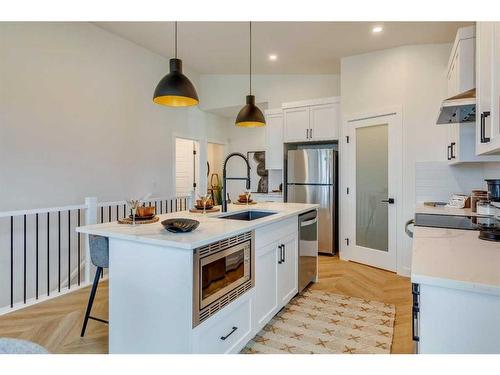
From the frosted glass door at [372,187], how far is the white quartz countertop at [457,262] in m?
2.40

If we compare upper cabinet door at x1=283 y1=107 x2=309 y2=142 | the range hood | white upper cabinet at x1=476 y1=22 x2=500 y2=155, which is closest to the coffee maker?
the range hood

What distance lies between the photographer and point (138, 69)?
4.56 metres

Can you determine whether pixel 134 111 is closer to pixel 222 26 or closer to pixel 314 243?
pixel 222 26

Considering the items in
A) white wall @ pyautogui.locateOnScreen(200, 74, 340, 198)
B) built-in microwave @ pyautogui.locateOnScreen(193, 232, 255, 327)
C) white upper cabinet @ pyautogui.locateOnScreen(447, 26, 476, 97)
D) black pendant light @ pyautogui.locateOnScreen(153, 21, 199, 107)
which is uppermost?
white wall @ pyautogui.locateOnScreen(200, 74, 340, 198)

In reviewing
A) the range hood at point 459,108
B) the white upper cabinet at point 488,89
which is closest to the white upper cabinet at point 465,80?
the range hood at point 459,108

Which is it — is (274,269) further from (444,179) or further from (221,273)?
(444,179)

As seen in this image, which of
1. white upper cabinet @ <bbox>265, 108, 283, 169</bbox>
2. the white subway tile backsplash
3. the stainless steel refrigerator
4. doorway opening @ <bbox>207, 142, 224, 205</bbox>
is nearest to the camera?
the white subway tile backsplash

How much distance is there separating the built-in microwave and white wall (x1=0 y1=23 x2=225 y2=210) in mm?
2631

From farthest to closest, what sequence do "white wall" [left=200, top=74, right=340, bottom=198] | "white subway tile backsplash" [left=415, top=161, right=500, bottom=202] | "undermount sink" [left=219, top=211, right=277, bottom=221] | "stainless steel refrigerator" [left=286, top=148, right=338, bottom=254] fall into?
1. "white wall" [left=200, top=74, right=340, bottom=198]
2. "stainless steel refrigerator" [left=286, top=148, right=338, bottom=254]
3. "white subway tile backsplash" [left=415, top=161, right=500, bottom=202]
4. "undermount sink" [left=219, top=211, right=277, bottom=221]

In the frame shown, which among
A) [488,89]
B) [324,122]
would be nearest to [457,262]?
[488,89]

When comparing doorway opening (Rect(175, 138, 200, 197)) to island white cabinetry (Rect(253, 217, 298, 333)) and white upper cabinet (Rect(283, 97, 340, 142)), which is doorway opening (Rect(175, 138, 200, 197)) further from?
island white cabinetry (Rect(253, 217, 298, 333))

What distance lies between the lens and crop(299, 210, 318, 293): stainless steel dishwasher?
3.09m
